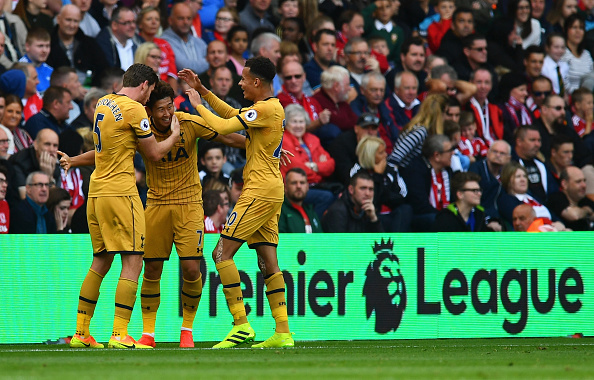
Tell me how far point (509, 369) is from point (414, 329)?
4.30 m

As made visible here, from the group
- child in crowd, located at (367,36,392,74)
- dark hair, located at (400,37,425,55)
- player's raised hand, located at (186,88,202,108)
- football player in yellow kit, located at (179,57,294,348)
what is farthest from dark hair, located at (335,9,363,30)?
Answer: player's raised hand, located at (186,88,202,108)

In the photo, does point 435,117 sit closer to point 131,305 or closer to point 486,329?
point 486,329

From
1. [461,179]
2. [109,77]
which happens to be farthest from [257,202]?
[109,77]

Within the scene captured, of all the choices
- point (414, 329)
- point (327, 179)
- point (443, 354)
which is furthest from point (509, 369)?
point (327, 179)

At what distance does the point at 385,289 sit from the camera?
1195 centimetres

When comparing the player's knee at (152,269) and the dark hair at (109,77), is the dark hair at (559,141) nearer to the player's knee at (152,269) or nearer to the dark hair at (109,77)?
the dark hair at (109,77)

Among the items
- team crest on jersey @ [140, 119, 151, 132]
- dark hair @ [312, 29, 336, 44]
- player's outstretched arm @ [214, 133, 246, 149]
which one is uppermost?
dark hair @ [312, 29, 336, 44]

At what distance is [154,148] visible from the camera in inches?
361

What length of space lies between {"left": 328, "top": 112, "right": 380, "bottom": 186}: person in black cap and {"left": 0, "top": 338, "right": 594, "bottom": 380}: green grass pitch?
4.33 metres

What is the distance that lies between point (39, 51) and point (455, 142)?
240 inches

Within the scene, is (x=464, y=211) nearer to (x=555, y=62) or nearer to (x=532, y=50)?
(x=532, y=50)

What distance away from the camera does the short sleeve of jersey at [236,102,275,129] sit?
31.0ft

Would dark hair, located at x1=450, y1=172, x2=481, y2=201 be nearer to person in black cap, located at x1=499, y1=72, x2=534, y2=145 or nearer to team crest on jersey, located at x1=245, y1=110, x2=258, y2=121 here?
person in black cap, located at x1=499, y1=72, x2=534, y2=145

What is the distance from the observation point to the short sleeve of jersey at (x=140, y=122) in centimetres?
906
